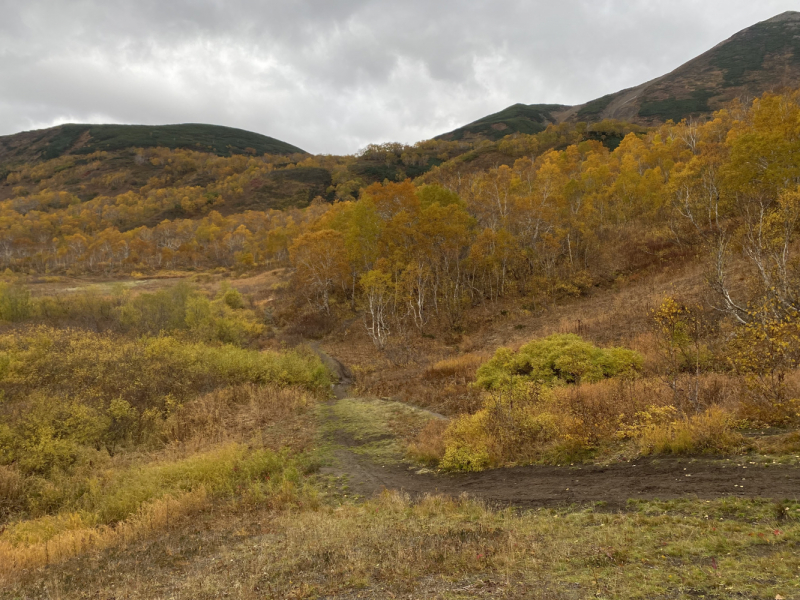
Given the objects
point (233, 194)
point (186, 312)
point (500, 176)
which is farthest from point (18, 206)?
point (500, 176)

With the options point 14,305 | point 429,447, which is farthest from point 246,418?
point 14,305

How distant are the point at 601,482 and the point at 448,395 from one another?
37.6ft

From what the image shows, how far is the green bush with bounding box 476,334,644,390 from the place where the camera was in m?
16.2

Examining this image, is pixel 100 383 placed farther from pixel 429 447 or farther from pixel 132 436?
pixel 429 447

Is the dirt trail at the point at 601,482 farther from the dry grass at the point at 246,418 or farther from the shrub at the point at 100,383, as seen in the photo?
the shrub at the point at 100,383

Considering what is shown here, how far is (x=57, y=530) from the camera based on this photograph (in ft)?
29.8

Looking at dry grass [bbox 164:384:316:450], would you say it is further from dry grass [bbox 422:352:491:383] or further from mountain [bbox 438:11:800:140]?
mountain [bbox 438:11:800:140]

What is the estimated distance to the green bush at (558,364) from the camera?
16.2m

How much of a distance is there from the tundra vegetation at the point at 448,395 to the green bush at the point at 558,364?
0.38 ft

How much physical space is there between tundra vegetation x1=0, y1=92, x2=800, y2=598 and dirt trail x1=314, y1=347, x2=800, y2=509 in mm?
488

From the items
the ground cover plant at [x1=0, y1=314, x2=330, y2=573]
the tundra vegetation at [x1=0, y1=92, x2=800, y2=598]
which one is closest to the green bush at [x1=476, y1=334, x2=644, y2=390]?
the tundra vegetation at [x1=0, y1=92, x2=800, y2=598]

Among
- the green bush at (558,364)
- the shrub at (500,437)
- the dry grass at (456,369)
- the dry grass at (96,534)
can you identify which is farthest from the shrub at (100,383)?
the shrub at (500,437)

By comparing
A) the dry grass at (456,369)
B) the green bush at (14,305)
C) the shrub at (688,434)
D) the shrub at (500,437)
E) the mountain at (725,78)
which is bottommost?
the dry grass at (456,369)

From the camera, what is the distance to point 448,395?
19625 millimetres
